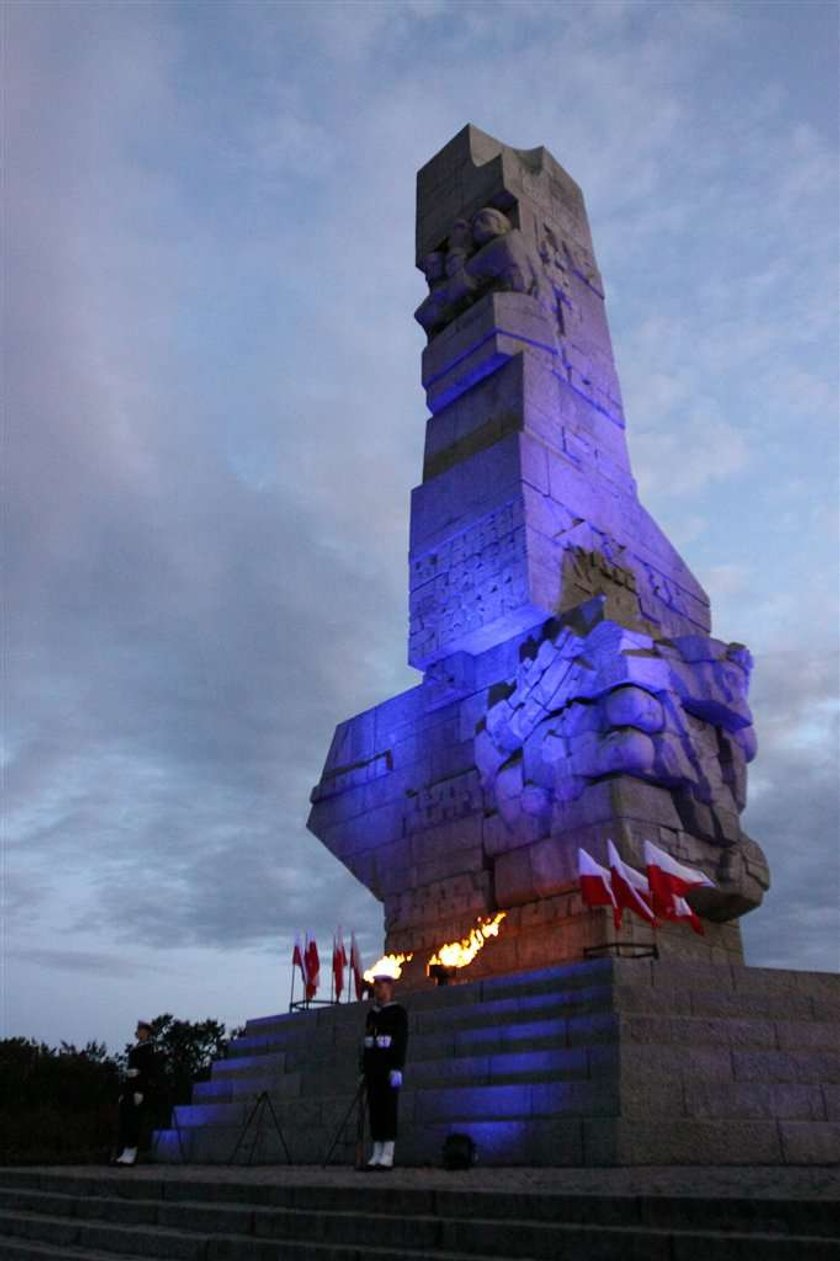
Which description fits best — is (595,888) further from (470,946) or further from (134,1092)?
(134,1092)

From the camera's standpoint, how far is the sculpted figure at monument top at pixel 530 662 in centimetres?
1188

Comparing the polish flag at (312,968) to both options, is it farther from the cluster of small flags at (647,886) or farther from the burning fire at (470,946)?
the cluster of small flags at (647,886)

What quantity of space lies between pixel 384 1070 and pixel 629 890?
3.35 meters

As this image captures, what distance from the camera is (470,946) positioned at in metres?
12.5

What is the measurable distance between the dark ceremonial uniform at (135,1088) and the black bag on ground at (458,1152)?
395 centimetres

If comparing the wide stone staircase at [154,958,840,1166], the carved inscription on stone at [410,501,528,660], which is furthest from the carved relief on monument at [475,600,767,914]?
the wide stone staircase at [154,958,840,1166]

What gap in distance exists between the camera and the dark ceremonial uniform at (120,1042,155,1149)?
9.71 metres

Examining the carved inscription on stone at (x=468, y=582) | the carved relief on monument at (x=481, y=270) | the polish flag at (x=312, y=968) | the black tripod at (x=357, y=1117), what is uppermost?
the carved relief on monument at (x=481, y=270)

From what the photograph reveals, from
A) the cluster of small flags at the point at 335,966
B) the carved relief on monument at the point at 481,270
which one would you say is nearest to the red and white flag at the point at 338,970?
the cluster of small flags at the point at 335,966

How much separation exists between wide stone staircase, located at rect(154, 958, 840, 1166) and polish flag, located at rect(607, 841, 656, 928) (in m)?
1.29

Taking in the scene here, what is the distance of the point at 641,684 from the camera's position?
11.9 metres

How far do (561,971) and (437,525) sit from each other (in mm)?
8967

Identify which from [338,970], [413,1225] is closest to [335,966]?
[338,970]

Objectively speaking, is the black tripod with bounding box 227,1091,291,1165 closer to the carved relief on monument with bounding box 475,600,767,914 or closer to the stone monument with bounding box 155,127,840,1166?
the stone monument with bounding box 155,127,840,1166
